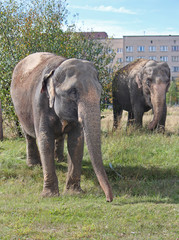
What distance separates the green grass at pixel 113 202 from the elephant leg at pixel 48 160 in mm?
234

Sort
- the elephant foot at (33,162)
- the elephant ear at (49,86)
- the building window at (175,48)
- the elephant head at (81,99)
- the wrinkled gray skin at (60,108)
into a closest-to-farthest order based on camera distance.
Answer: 1. the elephant head at (81,99)
2. the wrinkled gray skin at (60,108)
3. the elephant ear at (49,86)
4. the elephant foot at (33,162)
5. the building window at (175,48)

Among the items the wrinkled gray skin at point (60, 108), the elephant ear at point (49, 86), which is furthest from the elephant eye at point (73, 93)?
the elephant ear at point (49, 86)

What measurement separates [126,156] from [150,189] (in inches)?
73.6

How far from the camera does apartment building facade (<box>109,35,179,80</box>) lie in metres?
71.3

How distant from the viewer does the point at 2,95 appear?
1233 centimetres

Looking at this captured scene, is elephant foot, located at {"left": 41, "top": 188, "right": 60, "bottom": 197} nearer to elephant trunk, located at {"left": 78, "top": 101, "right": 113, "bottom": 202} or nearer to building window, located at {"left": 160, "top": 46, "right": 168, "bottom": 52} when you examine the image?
elephant trunk, located at {"left": 78, "top": 101, "right": 113, "bottom": 202}

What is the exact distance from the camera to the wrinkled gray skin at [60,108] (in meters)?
5.41

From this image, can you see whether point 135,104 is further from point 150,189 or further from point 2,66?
point 150,189

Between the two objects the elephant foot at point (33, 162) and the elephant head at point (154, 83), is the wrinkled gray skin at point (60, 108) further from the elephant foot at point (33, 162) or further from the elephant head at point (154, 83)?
the elephant head at point (154, 83)

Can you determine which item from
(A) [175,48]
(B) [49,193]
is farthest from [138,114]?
(A) [175,48]

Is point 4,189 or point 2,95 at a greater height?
point 2,95

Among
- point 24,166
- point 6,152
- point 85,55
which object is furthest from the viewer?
point 85,55

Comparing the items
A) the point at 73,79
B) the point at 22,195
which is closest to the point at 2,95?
the point at 22,195

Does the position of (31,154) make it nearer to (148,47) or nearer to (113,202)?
(113,202)
